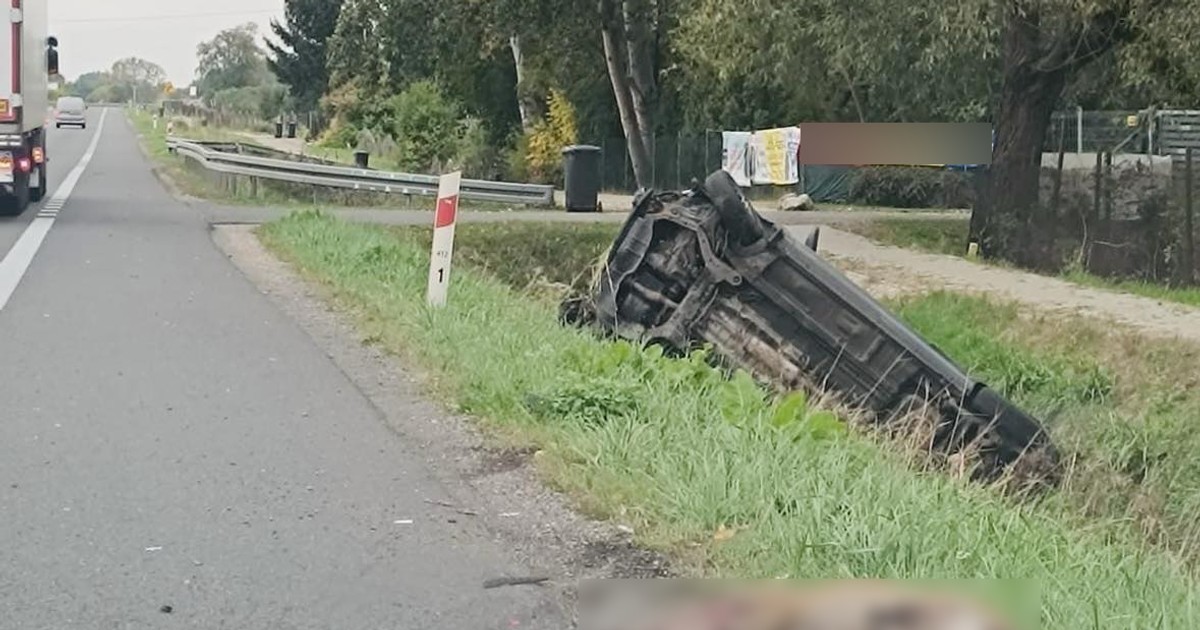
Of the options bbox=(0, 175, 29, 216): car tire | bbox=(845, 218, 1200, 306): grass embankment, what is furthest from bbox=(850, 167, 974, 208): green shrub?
bbox=(0, 175, 29, 216): car tire

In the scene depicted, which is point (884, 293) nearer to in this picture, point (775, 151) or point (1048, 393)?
point (1048, 393)

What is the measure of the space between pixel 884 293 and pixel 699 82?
70.0ft

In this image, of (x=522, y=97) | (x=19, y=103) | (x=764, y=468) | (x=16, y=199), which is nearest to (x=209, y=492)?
(x=764, y=468)

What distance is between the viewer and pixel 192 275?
608 inches

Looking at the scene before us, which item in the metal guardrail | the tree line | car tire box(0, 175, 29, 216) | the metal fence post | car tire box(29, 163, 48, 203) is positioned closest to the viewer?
the metal fence post

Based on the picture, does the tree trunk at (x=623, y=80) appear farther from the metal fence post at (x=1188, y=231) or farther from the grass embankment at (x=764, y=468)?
the grass embankment at (x=764, y=468)

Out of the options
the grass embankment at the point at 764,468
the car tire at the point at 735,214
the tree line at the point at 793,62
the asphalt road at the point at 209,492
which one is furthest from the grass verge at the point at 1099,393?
the tree line at the point at 793,62

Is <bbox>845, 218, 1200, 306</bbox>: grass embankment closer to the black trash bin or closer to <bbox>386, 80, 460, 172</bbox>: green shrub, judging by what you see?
the black trash bin

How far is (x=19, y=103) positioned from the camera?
2184 centimetres

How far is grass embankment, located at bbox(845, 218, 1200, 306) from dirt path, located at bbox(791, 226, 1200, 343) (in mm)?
326

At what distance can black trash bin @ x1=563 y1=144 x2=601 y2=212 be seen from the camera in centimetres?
2808

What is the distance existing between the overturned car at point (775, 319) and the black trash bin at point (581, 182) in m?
16.3

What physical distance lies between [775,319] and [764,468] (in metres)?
4.51

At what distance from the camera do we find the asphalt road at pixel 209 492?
5.40 metres
